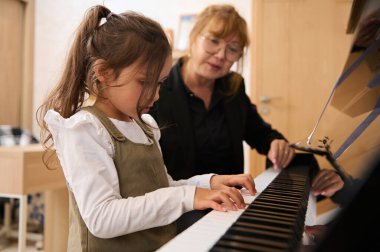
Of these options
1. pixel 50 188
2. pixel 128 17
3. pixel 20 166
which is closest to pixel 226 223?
pixel 128 17

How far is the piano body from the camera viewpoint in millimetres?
251

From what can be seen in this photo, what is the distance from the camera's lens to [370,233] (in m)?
0.25

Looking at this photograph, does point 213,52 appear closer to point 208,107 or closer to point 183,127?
point 208,107

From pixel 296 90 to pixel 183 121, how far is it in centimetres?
181

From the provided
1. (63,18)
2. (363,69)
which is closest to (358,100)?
(363,69)

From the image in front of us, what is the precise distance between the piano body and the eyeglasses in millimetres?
424

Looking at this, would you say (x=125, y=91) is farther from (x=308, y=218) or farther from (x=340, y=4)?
(x=340, y=4)

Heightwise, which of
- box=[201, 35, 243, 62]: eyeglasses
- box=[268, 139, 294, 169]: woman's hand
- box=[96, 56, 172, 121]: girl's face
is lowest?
box=[268, 139, 294, 169]: woman's hand

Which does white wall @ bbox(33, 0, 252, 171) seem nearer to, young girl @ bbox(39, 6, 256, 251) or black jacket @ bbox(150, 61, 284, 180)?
black jacket @ bbox(150, 61, 284, 180)

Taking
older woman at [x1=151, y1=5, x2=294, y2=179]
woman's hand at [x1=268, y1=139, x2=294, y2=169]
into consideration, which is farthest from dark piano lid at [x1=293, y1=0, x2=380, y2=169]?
older woman at [x1=151, y1=5, x2=294, y2=179]

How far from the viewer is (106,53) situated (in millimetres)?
887

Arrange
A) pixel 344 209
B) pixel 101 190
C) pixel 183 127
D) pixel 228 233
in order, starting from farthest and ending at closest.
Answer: pixel 183 127 → pixel 101 190 → pixel 228 233 → pixel 344 209

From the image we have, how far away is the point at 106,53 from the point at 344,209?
0.73 m

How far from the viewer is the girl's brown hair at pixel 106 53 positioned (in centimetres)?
85
